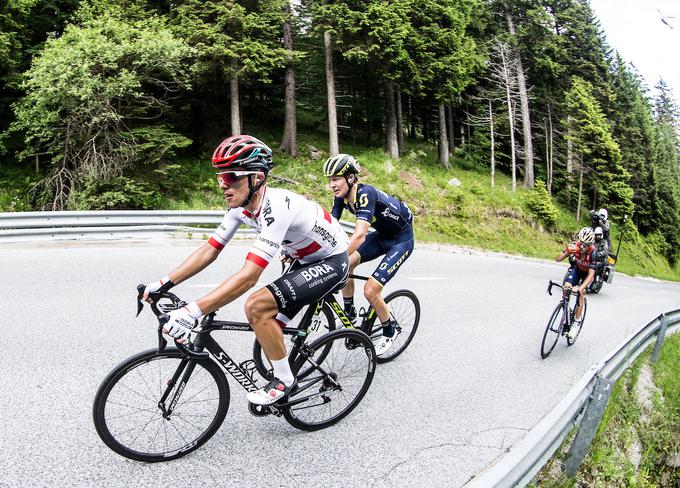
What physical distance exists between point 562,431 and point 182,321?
292 cm

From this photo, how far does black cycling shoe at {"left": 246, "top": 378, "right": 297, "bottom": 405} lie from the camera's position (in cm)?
375

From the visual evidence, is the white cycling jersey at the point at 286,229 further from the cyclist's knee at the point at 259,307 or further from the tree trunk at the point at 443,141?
the tree trunk at the point at 443,141

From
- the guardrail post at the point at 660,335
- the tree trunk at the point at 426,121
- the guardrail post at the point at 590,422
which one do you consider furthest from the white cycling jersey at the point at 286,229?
the tree trunk at the point at 426,121

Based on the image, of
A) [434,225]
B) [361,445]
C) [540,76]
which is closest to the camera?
[361,445]

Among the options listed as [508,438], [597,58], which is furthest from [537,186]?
[508,438]

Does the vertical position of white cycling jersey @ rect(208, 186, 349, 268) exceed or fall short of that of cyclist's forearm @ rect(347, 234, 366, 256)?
it exceeds it

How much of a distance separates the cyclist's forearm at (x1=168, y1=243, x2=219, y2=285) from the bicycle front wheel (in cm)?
57

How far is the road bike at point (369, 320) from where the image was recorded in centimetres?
458

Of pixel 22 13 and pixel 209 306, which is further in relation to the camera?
pixel 22 13

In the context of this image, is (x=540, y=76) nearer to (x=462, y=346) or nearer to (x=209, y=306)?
(x=462, y=346)

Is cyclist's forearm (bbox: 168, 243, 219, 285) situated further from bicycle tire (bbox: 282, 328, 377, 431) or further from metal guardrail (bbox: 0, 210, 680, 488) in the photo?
metal guardrail (bbox: 0, 210, 680, 488)

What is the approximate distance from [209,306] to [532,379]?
4588 millimetres

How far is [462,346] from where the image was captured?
6832mm

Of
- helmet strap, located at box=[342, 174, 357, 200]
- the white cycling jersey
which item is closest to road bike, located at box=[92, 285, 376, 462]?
the white cycling jersey
